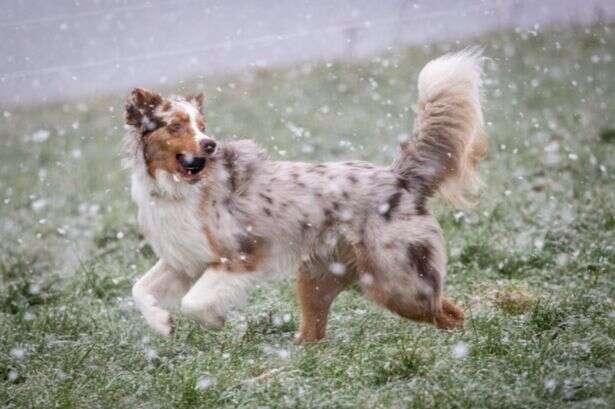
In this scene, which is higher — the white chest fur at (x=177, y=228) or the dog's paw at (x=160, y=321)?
the white chest fur at (x=177, y=228)

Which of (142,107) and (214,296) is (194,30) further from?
(214,296)

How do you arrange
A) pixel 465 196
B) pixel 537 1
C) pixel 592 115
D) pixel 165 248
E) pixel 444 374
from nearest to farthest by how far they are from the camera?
pixel 444 374 < pixel 165 248 < pixel 465 196 < pixel 592 115 < pixel 537 1

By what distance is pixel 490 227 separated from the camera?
7711mm

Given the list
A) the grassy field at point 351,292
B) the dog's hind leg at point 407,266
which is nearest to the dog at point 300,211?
the dog's hind leg at point 407,266

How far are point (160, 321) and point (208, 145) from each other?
1114 mm

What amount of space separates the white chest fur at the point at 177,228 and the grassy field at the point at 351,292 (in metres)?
0.54

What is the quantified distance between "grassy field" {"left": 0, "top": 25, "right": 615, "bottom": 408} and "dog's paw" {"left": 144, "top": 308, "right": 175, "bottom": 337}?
154 millimetres

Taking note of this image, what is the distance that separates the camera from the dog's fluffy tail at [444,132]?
5539 millimetres

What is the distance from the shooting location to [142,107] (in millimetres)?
5316

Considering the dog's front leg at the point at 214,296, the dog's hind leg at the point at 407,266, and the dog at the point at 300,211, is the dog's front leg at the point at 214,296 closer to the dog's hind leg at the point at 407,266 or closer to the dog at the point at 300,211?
the dog at the point at 300,211

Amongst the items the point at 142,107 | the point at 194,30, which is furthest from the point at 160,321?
the point at 194,30

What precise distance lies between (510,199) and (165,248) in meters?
3.94

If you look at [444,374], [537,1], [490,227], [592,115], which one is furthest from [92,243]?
[537,1]

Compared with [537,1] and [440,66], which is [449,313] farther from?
[537,1]
